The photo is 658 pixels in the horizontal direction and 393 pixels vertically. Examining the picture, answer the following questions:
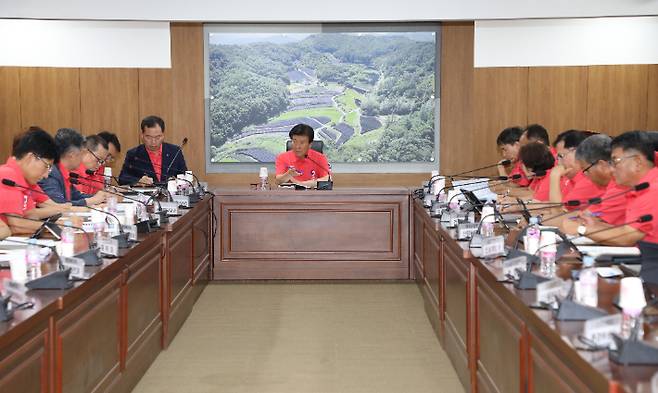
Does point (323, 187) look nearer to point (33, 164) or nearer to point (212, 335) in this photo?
point (212, 335)

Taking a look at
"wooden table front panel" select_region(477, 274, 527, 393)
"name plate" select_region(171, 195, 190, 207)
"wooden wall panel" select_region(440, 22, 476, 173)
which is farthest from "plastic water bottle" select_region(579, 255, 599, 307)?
"wooden wall panel" select_region(440, 22, 476, 173)

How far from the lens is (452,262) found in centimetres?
399

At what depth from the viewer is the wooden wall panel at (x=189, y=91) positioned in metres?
7.70

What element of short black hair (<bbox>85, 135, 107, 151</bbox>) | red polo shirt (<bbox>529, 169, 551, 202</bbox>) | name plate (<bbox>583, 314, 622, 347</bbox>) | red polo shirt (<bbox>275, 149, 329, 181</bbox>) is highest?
short black hair (<bbox>85, 135, 107, 151</bbox>)

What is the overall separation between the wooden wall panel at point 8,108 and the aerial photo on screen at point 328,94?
72.0 inches

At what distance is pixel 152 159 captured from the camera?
21.8 ft

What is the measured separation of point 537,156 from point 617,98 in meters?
2.88

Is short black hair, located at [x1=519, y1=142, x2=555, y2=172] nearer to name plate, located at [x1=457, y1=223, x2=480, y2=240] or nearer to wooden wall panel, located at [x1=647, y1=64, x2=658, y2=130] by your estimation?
name plate, located at [x1=457, y1=223, x2=480, y2=240]

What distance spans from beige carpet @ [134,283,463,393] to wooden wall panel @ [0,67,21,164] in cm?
306

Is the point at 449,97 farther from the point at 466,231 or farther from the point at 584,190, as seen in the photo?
the point at 466,231

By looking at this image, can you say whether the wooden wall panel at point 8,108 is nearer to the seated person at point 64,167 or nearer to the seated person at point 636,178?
the seated person at point 64,167

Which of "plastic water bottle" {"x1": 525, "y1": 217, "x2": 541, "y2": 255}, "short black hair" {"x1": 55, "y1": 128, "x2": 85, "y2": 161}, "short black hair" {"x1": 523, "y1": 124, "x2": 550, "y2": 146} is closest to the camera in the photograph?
"plastic water bottle" {"x1": 525, "y1": 217, "x2": 541, "y2": 255}

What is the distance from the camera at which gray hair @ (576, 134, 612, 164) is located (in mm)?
4090

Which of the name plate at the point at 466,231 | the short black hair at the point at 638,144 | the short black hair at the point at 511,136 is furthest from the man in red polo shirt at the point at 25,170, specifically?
the short black hair at the point at 511,136
